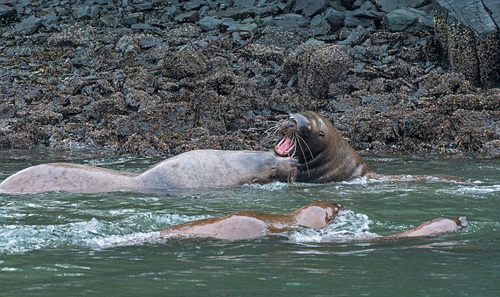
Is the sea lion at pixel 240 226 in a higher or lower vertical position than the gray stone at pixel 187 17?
lower

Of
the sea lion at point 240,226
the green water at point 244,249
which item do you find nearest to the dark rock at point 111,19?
the green water at point 244,249

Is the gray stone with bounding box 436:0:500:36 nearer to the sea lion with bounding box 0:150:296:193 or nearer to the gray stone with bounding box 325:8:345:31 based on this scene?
the gray stone with bounding box 325:8:345:31

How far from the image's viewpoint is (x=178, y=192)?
1025 cm

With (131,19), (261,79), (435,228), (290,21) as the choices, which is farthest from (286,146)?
(131,19)

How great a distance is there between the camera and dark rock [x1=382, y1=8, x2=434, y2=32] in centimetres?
1938

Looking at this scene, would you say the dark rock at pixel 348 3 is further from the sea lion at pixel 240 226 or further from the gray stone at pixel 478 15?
the sea lion at pixel 240 226

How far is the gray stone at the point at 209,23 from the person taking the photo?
828 inches

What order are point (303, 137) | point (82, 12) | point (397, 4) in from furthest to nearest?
point (82, 12)
point (397, 4)
point (303, 137)

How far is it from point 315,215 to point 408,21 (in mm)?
12597

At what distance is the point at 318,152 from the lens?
38.3ft

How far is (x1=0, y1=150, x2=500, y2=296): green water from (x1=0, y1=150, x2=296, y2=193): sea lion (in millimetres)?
364

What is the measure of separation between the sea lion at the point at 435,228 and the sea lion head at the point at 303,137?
3.80 meters

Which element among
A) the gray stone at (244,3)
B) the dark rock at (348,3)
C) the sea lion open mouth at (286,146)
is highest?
the gray stone at (244,3)

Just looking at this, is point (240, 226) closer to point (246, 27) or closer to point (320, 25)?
point (320, 25)
